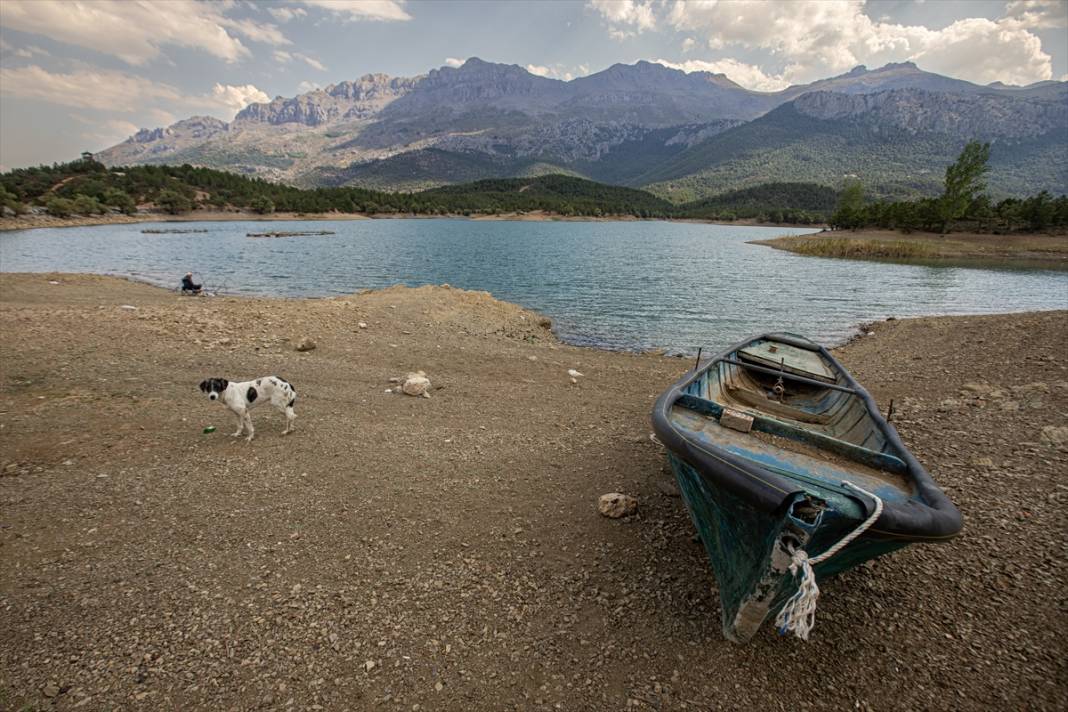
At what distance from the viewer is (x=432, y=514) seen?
246 inches

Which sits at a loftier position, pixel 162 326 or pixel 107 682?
pixel 162 326

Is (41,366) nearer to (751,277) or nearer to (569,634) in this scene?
(569,634)

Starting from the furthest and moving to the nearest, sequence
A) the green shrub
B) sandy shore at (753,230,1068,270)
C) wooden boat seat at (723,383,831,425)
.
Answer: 1. the green shrub
2. sandy shore at (753,230,1068,270)
3. wooden boat seat at (723,383,831,425)

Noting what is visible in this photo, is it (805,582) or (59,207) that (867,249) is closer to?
(805,582)

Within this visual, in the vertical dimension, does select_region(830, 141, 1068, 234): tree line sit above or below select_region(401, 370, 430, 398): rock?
above

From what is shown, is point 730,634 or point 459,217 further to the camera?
point 459,217

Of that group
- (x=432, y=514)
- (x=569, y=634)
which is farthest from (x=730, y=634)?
(x=432, y=514)

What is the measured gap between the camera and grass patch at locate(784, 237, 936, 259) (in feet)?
201

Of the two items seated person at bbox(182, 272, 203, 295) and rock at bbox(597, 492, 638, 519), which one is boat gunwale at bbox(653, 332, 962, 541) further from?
seated person at bbox(182, 272, 203, 295)

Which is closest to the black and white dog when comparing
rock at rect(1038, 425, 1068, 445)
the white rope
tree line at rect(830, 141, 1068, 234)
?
the white rope

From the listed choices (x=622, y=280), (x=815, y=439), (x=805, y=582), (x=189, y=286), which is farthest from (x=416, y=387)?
(x=622, y=280)

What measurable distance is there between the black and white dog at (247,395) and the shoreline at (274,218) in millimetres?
103849

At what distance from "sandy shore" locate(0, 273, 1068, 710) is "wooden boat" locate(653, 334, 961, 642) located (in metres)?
0.85

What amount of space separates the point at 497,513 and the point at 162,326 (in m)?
13.4
